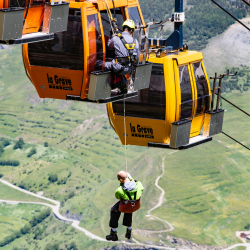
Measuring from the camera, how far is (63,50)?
1684 cm

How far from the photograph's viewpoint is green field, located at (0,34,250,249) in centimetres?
13162

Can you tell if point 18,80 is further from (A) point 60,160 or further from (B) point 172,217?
(B) point 172,217

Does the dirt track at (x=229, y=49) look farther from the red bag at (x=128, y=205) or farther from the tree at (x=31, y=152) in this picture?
the red bag at (x=128, y=205)

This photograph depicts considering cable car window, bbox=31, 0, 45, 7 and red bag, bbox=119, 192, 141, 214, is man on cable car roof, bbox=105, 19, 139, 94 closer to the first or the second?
cable car window, bbox=31, 0, 45, 7

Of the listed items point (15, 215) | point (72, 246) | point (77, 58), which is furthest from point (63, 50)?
point (15, 215)

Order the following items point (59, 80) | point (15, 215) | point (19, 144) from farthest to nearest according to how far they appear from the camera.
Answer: point (19, 144)
point (15, 215)
point (59, 80)

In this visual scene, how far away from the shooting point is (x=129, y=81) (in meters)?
17.5

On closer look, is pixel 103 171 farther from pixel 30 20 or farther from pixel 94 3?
pixel 30 20

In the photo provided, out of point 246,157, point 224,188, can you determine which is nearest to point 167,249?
point 224,188

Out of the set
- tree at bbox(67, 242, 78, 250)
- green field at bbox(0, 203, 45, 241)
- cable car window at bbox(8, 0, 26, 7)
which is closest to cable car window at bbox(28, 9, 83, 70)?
cable car window at bbox(8, 0, 26, 7)

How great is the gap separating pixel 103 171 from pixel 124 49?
465 feet

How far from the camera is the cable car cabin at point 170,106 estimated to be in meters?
19.0

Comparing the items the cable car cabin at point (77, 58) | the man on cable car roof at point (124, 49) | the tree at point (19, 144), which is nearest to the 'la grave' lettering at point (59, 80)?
the cable car cabin at point (77, 58)

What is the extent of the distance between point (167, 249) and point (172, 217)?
33.3 ft
